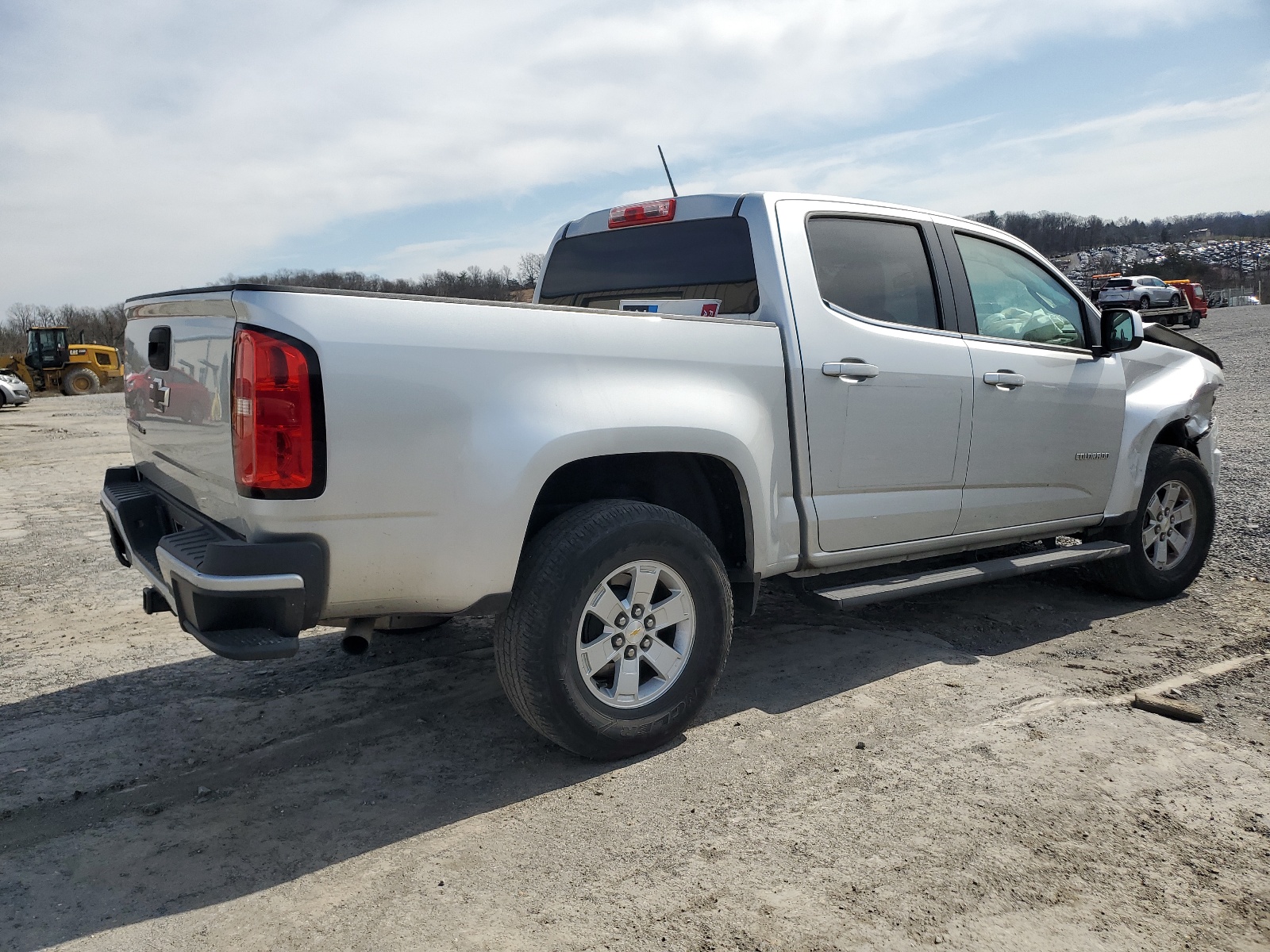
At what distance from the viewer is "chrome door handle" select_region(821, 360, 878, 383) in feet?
12.6

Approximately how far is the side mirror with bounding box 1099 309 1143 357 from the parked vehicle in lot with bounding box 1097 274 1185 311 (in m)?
36.0

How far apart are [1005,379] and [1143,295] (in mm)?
39375

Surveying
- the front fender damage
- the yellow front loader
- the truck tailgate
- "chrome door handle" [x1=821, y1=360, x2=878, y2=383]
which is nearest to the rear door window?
"chrome door handle" [x1=821, y1=360, x2=878, y2=383]

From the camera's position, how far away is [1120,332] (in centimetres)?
500

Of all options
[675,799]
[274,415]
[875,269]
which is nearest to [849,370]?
[875,269]

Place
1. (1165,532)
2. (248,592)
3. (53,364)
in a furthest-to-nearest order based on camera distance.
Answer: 1. (53,364)
2. (1165,532)
3. (248,592)

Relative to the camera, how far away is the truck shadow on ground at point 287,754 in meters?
2.74

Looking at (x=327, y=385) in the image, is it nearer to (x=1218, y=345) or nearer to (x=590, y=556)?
(x=590, y=556)

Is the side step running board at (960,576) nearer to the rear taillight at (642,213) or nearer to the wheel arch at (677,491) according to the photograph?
the wheel arch at (677,491)

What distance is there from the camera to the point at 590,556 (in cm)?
315

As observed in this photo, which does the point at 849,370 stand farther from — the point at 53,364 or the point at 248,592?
the point at 53,364

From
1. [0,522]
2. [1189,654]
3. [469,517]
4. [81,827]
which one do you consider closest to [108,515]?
[81,827]

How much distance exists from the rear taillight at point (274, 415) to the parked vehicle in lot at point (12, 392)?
29.7 m

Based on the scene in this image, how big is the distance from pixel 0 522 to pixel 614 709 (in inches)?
292
